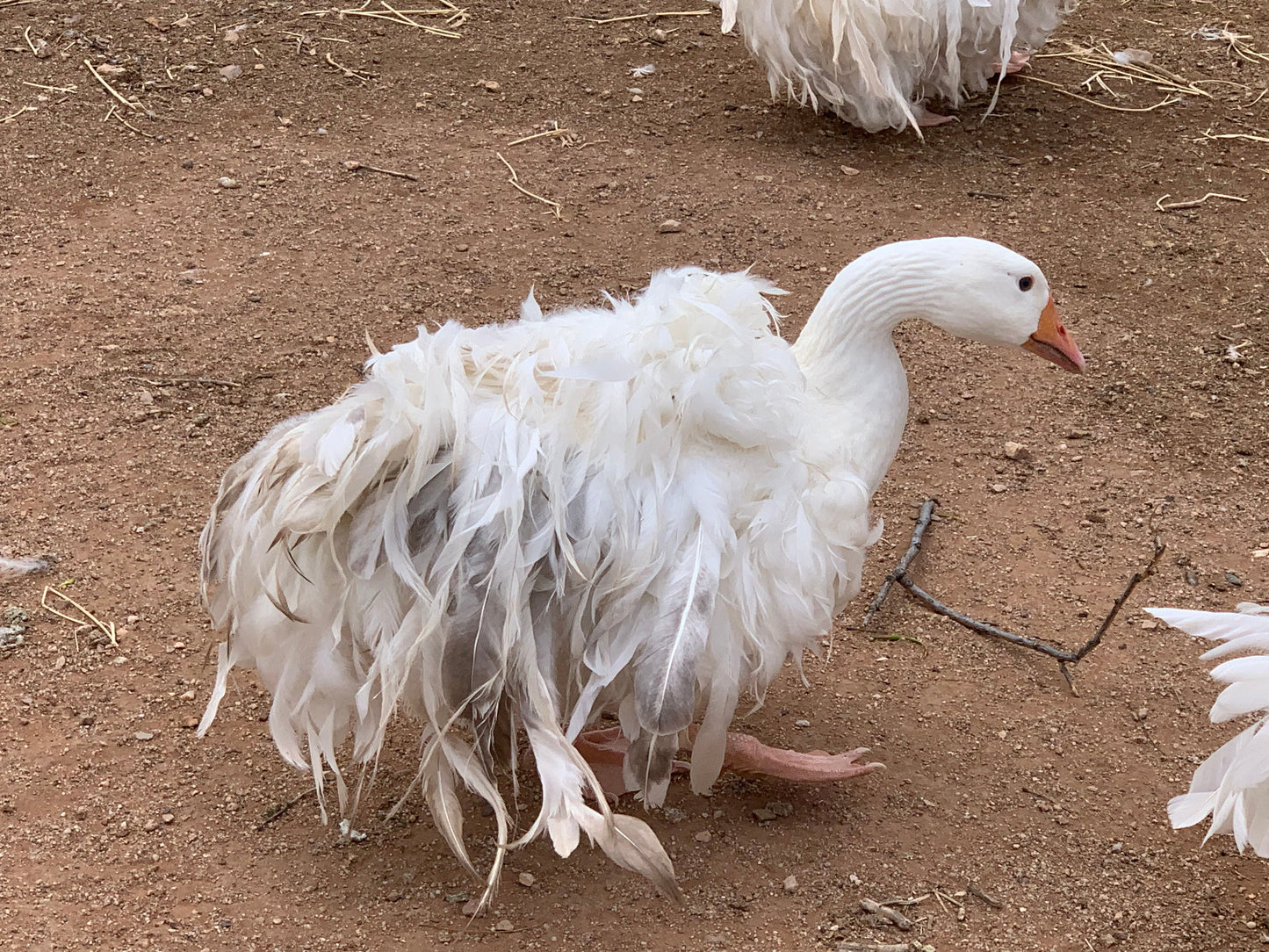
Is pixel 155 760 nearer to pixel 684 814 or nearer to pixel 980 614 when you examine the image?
pixel 684 814

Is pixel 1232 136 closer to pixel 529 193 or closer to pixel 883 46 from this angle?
pixel 883 46

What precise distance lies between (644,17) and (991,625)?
428 cm

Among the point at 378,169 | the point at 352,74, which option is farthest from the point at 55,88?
the point at 378,169

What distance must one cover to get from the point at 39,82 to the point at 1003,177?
4091 mm

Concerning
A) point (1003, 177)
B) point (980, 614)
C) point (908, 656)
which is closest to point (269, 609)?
point (908, 656)

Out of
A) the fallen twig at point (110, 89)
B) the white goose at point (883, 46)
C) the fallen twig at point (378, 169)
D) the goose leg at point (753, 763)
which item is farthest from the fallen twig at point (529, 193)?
the goose leg at point (753, 763)

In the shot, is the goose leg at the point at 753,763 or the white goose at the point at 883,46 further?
Answer: the white goose at the point at 883,46

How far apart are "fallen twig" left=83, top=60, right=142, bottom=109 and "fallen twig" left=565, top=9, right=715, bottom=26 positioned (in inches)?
82.9

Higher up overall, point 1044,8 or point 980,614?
point 1044,8

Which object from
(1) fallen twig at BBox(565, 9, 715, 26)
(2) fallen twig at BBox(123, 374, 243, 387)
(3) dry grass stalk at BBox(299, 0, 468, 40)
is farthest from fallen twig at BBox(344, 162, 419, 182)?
(1) fallen twig at BBox(565, 9, 715, 26)

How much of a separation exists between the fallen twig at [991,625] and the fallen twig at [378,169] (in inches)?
103

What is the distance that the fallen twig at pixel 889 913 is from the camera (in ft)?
8.98

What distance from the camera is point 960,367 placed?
4527 millimetres

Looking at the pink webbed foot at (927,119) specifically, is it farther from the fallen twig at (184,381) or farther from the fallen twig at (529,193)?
the fallen twig at (184,381)
